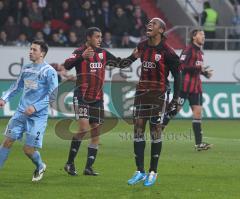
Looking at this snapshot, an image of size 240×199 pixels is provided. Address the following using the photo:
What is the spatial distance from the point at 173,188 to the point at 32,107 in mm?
2348

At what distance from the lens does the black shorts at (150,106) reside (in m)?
11.9

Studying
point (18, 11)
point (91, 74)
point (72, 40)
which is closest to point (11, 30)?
point (18, 11)

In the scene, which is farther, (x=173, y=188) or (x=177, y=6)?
(x=177, y=6)

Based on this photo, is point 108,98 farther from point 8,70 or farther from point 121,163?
point 121,163

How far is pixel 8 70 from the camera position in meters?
25.3

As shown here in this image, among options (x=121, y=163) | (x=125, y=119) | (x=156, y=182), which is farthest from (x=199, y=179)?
(x=125, y=119)

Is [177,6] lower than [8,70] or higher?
higher

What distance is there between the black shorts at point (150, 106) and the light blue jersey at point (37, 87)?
49.7 inches

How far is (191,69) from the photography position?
57.8 feet

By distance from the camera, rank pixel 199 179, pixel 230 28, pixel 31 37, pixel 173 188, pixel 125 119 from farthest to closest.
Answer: pixel 230 28, pixel 31 37, pixel 125 119, pixel 199 179, pixel 173 188

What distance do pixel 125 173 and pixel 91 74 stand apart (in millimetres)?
1716

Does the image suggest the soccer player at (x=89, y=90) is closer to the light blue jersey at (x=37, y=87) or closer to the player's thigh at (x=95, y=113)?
the player's thigh at (x=95, y=113)

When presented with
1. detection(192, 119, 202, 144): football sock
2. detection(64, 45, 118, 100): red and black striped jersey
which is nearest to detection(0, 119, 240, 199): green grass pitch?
detection(192, 119, 202, 144): football sock

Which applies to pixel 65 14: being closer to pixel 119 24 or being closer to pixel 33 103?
pixel 119 24
